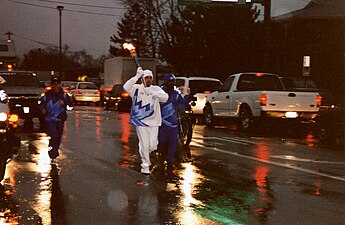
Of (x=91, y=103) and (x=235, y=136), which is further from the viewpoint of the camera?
(x=91, y=103)

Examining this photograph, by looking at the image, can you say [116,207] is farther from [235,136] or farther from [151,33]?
[151,33]

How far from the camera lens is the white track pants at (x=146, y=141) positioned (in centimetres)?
1095

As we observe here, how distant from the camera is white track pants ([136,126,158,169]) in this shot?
1095 cm

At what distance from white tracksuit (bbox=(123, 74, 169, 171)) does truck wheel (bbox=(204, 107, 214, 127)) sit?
12.9 metres

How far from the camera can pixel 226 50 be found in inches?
1581

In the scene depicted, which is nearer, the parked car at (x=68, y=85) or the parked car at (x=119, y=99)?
the parked car at (x=119, y=99)

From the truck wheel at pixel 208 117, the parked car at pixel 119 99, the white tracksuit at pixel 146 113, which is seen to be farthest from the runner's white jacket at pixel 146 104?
the parked car at pixel 119 99

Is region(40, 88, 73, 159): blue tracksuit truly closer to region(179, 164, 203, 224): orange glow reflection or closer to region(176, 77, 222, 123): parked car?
region(179, 164, 203, 224): orange glow reflection

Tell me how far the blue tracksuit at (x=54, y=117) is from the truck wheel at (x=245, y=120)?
9716 millimetres

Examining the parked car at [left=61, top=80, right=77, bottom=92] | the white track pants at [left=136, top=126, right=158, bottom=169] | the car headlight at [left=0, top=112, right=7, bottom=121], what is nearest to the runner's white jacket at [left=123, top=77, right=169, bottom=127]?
the white track pants at [left=136, top=126, right=158, bottom=169]

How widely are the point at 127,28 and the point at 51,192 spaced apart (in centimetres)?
7540

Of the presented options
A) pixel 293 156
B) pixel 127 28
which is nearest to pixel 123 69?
pixel 293 156

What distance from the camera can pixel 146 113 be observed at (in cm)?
1091

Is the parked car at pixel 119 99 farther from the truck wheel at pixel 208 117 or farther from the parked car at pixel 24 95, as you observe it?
the parked car at pixel 24 95
